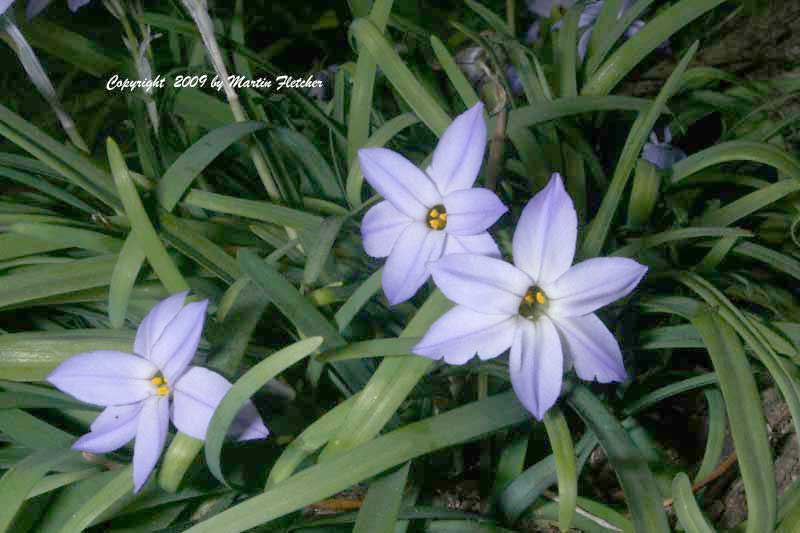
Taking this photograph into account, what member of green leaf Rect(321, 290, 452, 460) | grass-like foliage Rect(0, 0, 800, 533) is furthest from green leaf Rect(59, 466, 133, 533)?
green leaf Rect(321, 290, 452, 460)

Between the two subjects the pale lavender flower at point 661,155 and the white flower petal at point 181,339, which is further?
the pale lavender flower at point 661,155

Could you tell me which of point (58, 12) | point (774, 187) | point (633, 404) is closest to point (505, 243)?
point (633, 404)

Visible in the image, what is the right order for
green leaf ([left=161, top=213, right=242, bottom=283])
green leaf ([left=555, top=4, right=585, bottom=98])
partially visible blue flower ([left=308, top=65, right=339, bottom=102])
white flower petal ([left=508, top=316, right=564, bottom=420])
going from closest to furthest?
white flower petal ([left=508, top=316, right=564, bottom=420]), green leaf ([left=161, top=213, right=242, bottom=283]), green leaf ([left=555, top=4, right=585, bottom=98]), partially visible blue flower ([left=308, top=65, right=339, bottom=102])

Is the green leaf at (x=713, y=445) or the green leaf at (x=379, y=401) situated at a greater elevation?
the green leaf at (x=713, y=445)

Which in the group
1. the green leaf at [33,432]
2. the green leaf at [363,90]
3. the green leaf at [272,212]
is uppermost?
the green leaf at [363,90]

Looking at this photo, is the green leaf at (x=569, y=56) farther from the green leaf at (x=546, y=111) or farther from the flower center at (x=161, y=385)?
the flower center at (x=161, y=385)

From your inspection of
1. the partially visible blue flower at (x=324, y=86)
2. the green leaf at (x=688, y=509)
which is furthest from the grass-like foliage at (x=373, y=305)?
the partially visible blue flower at (x=324, y=86)

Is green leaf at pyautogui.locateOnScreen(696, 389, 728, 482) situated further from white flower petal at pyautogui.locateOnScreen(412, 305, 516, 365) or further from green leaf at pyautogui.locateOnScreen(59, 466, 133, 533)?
green leaf at pyautogui.locateOnScreen(59, 466, 133, 533)

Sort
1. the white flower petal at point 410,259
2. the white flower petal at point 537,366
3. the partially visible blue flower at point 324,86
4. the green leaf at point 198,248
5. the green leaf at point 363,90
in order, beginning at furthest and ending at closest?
the partially visible blue flower at point 324,86 < the green leaf at point 363,90 < the green leaf at point 198,248 < the white flower petal at point 410,259 < the white flower petal at point 537,366
